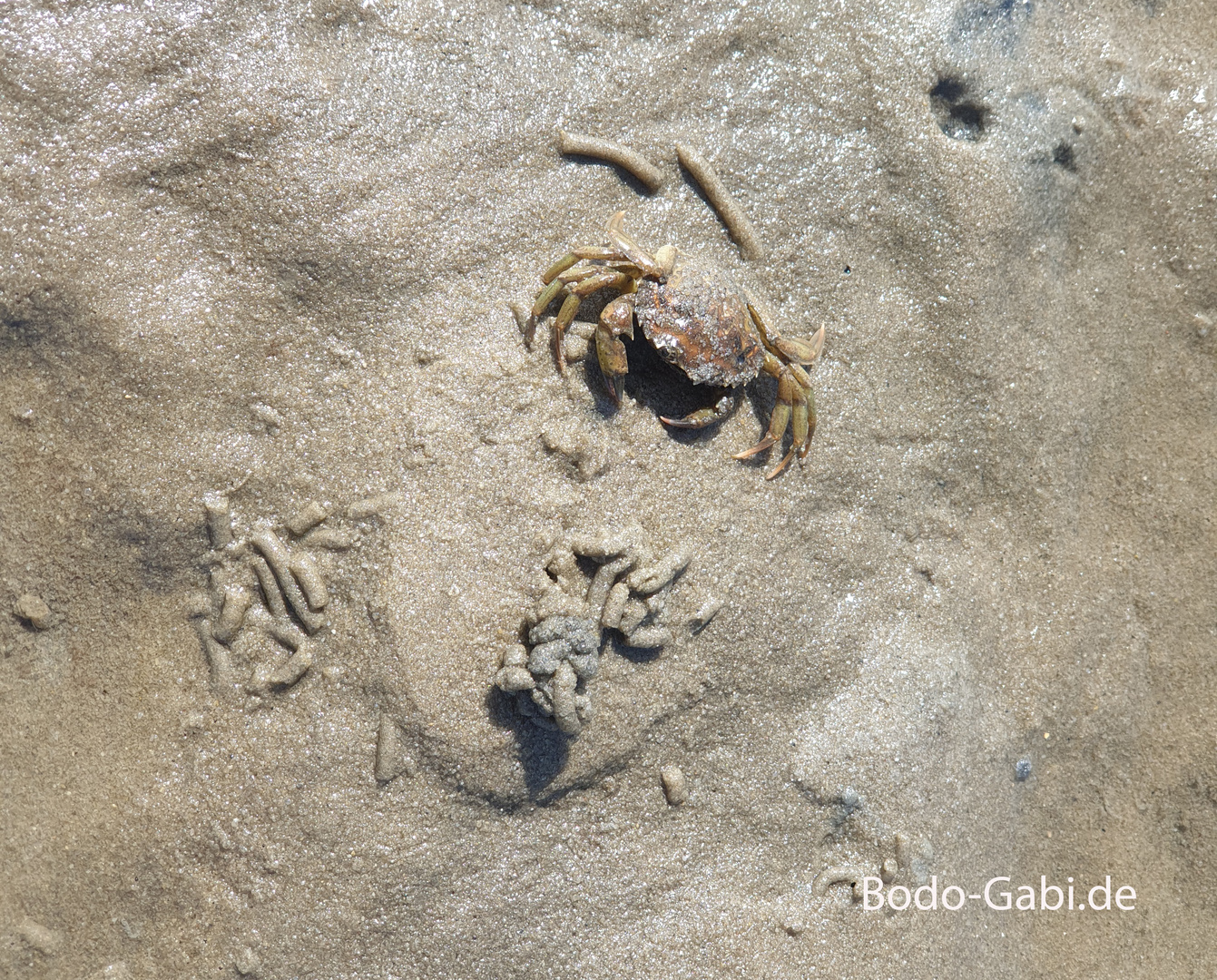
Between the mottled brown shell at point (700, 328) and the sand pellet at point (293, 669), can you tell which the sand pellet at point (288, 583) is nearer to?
the sand pellet at point (293, 669)

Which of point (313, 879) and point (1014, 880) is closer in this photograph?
point (313, 879)

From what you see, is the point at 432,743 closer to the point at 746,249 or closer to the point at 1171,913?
the point at 746,249

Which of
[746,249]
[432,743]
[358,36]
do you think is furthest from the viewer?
[746,249]

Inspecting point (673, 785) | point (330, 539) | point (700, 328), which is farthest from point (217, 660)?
point (700, 328)

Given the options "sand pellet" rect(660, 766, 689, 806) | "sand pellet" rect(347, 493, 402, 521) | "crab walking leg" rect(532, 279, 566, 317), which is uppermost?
"crab walking leg" rect(532, 279, 566, 317)

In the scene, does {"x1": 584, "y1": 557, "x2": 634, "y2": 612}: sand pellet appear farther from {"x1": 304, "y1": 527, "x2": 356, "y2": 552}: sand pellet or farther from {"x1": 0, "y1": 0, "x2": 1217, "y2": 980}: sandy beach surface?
{"x1": 304, "y1": 527, "x2": 356, "y2": 552}: sand pellet

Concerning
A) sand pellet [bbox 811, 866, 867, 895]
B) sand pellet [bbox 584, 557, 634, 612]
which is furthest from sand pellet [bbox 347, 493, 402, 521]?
sand pellet [bbox 811, 866, 867, 895]

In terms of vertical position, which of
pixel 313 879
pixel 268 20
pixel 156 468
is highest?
pixel 268 20

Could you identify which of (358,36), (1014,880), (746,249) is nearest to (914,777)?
(1014,880)
